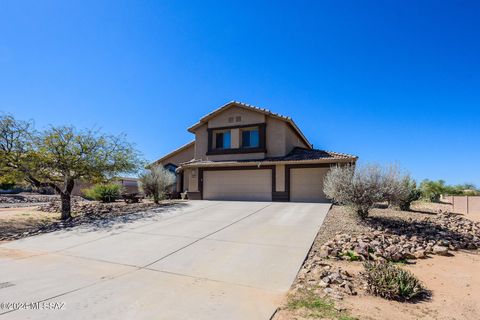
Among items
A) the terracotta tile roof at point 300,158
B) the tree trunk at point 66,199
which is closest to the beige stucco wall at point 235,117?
the terracotta tile roof at point 300,158

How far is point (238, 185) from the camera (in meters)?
20.7

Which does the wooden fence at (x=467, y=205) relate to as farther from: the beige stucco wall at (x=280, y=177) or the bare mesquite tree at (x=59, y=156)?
the bare mesquite tree at (x=59, y=156)

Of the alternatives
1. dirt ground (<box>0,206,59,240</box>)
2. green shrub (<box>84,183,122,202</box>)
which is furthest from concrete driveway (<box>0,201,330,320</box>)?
green shrub (<box>84,183,122,202</box>)

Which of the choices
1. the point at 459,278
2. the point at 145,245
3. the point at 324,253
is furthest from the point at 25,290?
the point at 459,278

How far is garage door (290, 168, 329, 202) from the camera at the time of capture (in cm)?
1856

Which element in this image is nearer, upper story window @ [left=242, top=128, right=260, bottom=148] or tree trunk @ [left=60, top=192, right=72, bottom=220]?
tree trunk @ [left=60, top=192, right=72, bottom=220]

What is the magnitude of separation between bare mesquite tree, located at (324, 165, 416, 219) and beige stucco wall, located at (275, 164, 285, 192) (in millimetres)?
7251

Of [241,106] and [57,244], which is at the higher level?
[241,106]

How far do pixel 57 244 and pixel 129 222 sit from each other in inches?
133

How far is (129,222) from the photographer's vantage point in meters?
13.0

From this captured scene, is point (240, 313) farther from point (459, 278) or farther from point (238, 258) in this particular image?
point (459, 278)

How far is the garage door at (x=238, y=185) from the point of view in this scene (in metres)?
20.0

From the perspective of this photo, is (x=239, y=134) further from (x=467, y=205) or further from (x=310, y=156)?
(x=467, y=205)

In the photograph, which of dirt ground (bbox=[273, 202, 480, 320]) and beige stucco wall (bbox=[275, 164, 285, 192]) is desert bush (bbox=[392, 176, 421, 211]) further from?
beige stucco wall (bbox=[275, 164, 285, 192])
